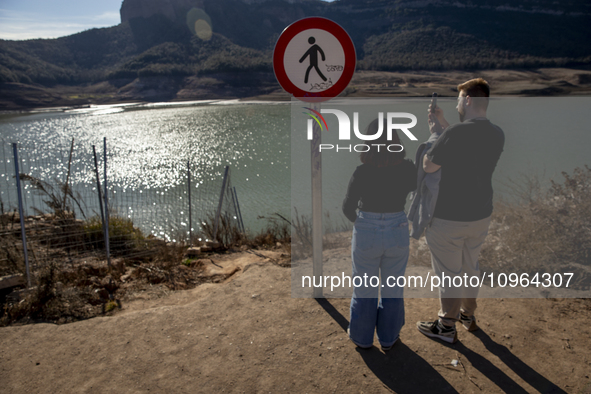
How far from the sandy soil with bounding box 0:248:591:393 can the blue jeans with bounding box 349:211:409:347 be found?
0.20 m

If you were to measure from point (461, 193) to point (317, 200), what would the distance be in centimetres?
121

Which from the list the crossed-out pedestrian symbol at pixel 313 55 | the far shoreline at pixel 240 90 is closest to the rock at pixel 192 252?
the crossed-out pedestrian symbol at pixel 313 55

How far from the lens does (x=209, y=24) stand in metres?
91.9

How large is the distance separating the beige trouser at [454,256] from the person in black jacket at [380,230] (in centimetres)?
31

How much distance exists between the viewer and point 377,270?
8.68 ft

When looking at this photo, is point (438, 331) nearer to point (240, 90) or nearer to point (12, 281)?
point (12, 281)

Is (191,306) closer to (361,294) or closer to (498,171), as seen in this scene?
(361,294)

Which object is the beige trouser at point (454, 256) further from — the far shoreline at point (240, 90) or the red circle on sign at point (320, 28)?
the far shoreline at point (240, 90)

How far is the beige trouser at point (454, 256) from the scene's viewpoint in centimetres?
264

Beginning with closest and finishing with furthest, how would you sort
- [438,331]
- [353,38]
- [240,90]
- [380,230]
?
[380,230]
[438,331]
[240,90]
[353,38]

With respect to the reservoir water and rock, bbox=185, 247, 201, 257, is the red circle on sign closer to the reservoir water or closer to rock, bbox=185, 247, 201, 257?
the reservoir water

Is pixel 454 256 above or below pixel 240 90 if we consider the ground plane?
below

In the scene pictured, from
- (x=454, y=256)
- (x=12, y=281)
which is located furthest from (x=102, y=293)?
(x=454, y=256)

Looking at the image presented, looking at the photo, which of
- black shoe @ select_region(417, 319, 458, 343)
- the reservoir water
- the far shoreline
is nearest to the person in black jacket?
black shoe @ select_region(417, 319, 458, 343)
